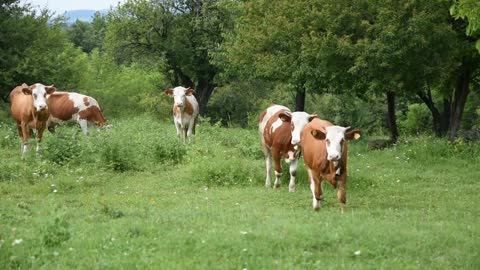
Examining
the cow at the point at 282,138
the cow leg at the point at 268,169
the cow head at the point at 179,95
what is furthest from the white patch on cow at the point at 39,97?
the cow leg at the point at 268,169

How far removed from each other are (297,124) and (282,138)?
90 centimetres

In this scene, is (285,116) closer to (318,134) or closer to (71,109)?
(318,134)

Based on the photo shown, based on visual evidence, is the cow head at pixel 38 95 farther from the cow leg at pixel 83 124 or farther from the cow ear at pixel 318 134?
the cow ear at pixel 318 134

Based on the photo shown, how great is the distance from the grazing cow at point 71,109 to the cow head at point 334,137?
1191 cm

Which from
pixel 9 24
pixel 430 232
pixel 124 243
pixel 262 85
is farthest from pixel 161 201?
pixel 262 85

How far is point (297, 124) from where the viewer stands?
40.7 ft

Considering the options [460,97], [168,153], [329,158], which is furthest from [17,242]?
[460,97]

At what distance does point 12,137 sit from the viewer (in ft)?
67.2

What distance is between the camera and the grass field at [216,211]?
7469 mm

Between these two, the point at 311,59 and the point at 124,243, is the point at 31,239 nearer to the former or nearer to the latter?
the point at 124,243

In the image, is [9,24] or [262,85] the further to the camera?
[262,85]

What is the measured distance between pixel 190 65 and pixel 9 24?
1407 cm

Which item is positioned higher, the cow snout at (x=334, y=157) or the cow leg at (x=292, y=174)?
the cow snout at (x=334, y=157)

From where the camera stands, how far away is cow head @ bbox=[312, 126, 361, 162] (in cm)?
1002
